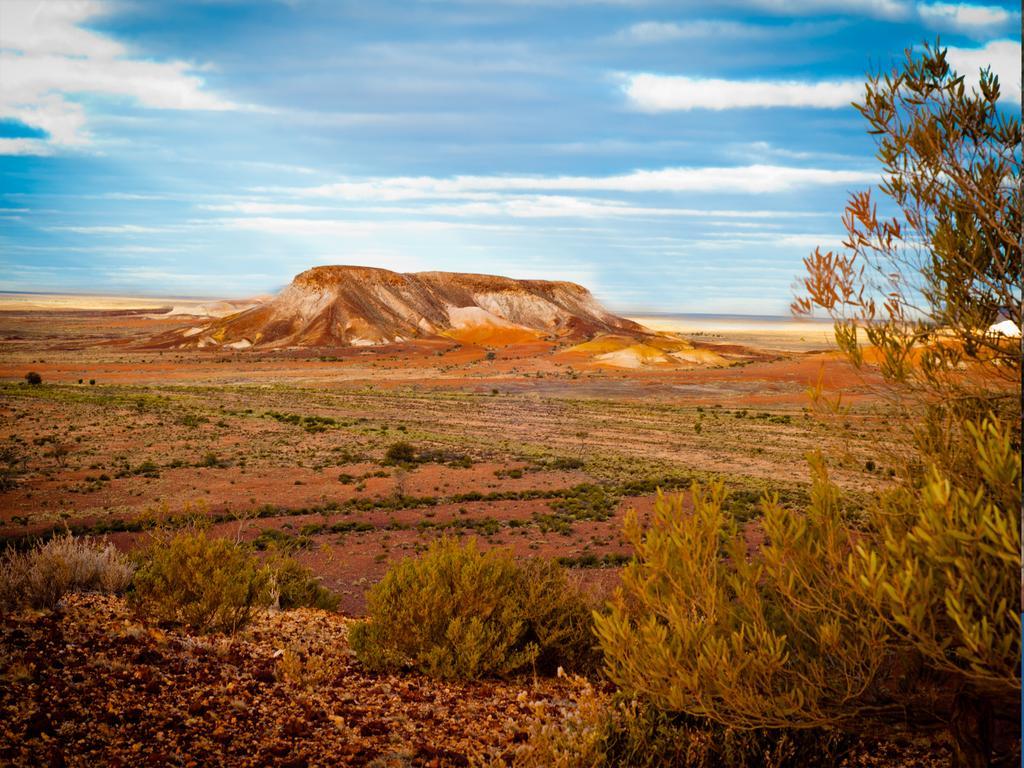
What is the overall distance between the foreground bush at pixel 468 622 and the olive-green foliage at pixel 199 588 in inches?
49.8

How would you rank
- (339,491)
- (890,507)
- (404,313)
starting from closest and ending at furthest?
(890,507) < (339,491) < (404,313)

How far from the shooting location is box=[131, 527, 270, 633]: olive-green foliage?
25.2ft

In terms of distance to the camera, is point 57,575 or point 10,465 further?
point 10,465

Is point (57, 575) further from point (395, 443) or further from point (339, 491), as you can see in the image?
point (395, 443)

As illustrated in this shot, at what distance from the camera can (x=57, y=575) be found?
8.04 metres

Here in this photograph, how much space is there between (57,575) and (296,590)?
2.88m

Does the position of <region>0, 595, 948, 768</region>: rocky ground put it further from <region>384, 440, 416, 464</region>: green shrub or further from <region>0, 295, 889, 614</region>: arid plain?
<region>384, 440, 416, 464</region>: green shrub

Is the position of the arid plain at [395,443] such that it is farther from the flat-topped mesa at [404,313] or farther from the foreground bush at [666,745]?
the flat-topped mesa at [404,313]

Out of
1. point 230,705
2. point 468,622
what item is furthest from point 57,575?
point 468,622

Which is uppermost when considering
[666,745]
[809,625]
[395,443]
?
[809,625]

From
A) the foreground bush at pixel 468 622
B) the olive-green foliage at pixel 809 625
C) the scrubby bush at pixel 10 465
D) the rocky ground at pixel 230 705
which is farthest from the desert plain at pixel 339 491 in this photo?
the olive-green foliage at pixel 809 625

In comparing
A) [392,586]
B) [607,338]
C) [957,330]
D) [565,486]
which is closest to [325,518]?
[565,486]

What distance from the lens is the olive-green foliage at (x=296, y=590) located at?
9.95 meters

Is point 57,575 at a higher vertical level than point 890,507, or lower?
lower
